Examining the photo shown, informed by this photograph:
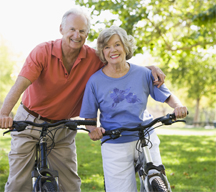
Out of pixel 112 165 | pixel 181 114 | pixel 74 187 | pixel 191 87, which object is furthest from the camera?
pixel 191 87

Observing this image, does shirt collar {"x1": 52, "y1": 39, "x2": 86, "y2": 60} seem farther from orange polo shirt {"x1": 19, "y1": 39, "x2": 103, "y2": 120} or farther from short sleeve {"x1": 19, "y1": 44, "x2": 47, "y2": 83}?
short sleeve {"x1": 19, "y1": 44, "x2": 47, "y2": 83}

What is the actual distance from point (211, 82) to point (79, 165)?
17939mm

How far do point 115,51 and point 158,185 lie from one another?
54.9 inches

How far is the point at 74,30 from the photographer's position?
3330mm

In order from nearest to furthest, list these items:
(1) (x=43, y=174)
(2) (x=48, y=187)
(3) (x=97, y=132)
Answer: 1. (2) (x=48, y=187)
2. (1) (x=43, y=174)
3. (3) (x=97, y=132)

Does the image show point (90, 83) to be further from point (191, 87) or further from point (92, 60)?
point (191, 87)

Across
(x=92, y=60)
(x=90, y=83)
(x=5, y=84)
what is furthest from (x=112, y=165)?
(x=5, y=84)

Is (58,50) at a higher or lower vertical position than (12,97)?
higher

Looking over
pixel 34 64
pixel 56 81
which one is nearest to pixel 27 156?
pixel 56 81

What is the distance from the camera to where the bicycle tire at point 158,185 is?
2.59m

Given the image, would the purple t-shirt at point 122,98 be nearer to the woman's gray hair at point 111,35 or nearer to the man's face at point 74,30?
the woman's gray hair at point 111,35

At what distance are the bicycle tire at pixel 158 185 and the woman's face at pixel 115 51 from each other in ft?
4.05

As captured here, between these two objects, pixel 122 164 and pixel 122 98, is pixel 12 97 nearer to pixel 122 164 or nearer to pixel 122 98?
pixel 122 98

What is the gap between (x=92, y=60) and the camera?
3.53 m
